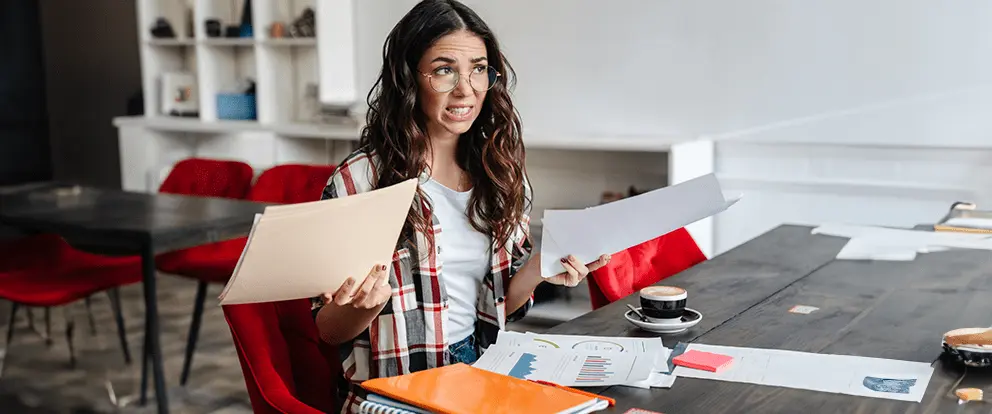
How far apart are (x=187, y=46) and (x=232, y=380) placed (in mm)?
2881

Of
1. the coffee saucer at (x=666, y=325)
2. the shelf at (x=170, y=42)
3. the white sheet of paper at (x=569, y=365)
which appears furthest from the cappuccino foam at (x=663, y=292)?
the shelf at (x=170, y=42)

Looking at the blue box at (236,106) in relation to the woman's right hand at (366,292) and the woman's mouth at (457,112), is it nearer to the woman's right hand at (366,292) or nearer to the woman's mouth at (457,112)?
the woman's mouth at (457,112)

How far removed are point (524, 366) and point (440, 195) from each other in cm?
54

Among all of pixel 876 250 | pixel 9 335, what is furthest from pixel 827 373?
pixel 9 335

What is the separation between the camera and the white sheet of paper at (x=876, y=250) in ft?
8.25

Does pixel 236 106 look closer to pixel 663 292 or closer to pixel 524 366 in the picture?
pixel 663 292

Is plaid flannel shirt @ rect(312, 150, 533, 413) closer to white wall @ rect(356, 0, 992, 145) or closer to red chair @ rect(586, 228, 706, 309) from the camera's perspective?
red chair @ rect(586, 228, 706, 309)

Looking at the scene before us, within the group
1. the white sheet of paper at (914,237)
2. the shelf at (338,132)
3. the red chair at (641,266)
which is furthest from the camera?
the shelf at (338,132)

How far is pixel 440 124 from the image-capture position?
6.42 ft

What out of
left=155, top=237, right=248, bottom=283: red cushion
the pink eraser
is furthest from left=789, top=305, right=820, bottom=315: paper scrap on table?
left=155, top=237, right=248, bottom=283: red cushion

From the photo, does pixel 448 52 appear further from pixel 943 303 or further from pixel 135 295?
pixel 135 295

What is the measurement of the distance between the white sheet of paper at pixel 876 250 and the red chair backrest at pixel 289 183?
2.27 m

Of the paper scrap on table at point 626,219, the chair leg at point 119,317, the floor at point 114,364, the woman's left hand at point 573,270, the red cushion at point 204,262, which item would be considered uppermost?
the paper scrap on table at point 626,219

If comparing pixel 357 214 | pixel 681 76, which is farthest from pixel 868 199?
pixel 357 214
